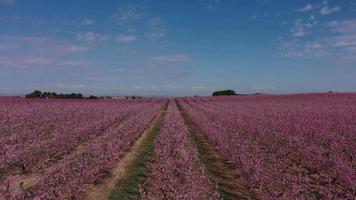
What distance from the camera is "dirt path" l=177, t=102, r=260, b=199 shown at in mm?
9266

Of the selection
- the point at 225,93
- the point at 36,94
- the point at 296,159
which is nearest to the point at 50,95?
the point at 36,94

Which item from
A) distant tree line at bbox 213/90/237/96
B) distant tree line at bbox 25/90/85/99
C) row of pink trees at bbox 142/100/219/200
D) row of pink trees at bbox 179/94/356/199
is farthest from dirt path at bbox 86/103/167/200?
distant tree line at bbox 213/90/237/96

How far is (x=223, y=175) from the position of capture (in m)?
11.1

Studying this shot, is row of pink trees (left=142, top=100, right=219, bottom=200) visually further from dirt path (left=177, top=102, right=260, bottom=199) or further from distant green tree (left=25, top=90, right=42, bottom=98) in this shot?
distant green tree (left=25, top=90, right=42, bottom=98)

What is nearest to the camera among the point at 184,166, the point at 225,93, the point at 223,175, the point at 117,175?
the point at 184,166

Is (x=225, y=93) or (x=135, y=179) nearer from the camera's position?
(x=135, y=179)

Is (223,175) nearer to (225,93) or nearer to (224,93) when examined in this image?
(225,93)

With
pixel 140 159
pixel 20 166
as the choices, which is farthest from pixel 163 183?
pixel 20 166

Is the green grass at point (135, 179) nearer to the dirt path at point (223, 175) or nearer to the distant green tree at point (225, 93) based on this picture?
the dirt path at point (223, 175)

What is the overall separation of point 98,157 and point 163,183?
2948 millimetres

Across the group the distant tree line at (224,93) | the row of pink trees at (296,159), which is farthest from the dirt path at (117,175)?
the distant tree line at (224,93)

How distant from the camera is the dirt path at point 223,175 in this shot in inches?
365

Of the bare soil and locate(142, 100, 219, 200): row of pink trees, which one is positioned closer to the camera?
locate(142, 100, 219, 200): row of pink trees

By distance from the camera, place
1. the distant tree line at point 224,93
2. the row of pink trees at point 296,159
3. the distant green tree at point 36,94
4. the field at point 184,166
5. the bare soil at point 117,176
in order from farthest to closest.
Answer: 1. the distant tree line at point 224,93
2. the distant green tree at point 36,94
3. the bare soil at point 117,176
4. the row of pink trees at point 296,159
5. the field at point 184,166
